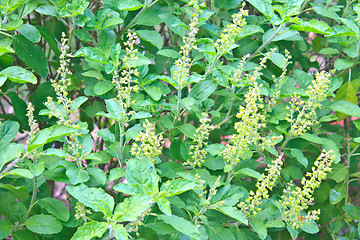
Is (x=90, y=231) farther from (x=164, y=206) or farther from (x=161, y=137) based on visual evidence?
(x=161, y=137)

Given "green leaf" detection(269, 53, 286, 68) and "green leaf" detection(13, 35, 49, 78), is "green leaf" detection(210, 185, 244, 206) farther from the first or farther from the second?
"green leaf" detection(13, 35, 49, 78)

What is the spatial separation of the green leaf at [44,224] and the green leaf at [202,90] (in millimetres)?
836

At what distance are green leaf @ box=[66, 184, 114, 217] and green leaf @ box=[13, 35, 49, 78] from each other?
732mm

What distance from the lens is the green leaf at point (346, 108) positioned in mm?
1981

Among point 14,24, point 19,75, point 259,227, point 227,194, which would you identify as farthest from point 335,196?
point 14,24

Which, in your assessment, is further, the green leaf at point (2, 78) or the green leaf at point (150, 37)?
the green leaf at point (150, 37)

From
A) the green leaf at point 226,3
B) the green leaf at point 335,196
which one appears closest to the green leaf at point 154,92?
the green leaf at point 226,3

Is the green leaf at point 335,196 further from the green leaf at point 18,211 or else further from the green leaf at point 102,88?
the green leaf at point 18,211

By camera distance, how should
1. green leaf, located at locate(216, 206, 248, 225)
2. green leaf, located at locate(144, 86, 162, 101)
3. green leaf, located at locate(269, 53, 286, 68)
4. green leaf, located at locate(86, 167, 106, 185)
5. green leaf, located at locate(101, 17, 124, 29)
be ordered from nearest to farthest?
green leaf, located at locate(216, 206, 248, 225) → green leaf, located at locate(86, 167, 106, 185) → green leaf, located at locate(144, 86, 162, 101) → green leaf, located at locate(101, 17, 124, 29) → green leaf, located at locate(269, 53, 286, 68)

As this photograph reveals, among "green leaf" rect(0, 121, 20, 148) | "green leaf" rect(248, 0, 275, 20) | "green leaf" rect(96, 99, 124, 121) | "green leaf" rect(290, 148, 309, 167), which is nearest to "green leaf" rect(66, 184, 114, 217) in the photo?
"green leaf" rect(96, 99, 124, 121)

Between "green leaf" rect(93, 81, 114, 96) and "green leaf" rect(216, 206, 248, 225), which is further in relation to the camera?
"green leaf" rect(93, 81, 114, 96)

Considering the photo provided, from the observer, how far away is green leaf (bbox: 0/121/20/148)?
1.69m

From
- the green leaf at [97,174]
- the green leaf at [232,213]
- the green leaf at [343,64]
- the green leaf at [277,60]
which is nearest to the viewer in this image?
the green leaf at [232,213]

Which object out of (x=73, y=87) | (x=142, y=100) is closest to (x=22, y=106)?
(x=73, y=87)
